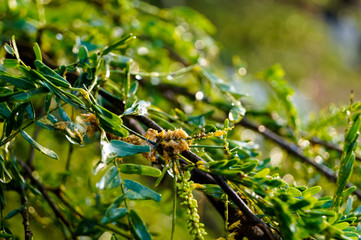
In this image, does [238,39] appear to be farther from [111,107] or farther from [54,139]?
[111,107]

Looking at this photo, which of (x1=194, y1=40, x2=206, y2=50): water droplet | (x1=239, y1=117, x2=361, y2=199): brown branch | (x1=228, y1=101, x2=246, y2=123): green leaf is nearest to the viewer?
(x1=228, y1=101, x2=246, y2=123): green leaf

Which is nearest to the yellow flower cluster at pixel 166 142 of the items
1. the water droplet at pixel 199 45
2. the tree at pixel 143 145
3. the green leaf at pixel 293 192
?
the tree at pixel 143 145

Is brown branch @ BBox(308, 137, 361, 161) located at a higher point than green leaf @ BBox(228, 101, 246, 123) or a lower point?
lower

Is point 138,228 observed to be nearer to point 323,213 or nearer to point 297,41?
point 323,213

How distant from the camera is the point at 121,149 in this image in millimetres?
285

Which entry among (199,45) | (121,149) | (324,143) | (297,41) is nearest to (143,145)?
(121,149)

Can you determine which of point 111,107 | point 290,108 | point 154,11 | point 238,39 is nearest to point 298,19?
point 238,39

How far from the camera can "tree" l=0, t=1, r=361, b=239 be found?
28 cm

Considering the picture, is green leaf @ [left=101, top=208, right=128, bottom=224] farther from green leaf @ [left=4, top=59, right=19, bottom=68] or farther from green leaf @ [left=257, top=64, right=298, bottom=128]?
green leaf @ [left=257, top=64, right=298, bottom=128]

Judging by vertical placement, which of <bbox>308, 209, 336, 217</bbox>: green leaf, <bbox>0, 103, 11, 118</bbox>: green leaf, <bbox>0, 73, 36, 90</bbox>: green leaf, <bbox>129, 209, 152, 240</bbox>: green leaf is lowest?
<bbox>129, 209, 152, 240</bbox>: green leaf

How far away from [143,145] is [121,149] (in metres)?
0.02

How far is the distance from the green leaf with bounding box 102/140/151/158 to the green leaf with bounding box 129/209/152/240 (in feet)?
0.18

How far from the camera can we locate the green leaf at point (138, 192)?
29 centimetres

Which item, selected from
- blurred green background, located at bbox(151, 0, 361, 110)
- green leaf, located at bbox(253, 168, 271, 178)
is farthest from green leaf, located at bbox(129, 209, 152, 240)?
blurred green background, located at bbox(151, 0, 361, 110)
